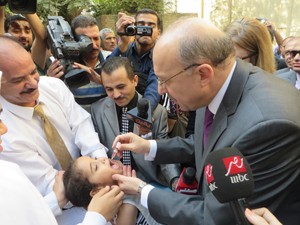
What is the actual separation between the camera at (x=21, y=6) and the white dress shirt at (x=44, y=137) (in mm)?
576

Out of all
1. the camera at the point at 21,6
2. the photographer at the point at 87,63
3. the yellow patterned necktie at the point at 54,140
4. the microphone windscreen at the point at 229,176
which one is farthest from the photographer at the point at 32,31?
the microphone windscreen at the point at 229,176

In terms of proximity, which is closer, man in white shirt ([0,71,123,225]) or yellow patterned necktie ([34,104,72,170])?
man in white shirt ([0,71,123,225])

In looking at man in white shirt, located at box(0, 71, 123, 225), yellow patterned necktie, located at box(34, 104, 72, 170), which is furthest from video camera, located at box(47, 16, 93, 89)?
man in white shirt, located at box(0, 71, 123, 225)

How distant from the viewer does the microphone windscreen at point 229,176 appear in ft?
3.07

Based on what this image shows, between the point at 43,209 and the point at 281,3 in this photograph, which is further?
the point at 281,3

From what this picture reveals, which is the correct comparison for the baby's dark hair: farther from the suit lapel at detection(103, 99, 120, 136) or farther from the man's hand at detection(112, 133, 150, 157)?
the suit lapel at detection(103, 99, 120, 136)

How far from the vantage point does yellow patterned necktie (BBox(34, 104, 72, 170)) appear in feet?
6.31

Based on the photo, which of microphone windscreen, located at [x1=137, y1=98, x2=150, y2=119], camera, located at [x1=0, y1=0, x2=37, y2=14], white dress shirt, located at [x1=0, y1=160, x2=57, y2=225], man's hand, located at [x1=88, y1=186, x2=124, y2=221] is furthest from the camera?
camera, located at [x1=0, y1=0, x2=37, y2=14]

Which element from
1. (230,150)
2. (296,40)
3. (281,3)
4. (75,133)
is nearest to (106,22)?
(281,3)

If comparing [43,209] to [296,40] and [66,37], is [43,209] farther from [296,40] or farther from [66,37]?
[296,40]

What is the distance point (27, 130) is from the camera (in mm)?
1862

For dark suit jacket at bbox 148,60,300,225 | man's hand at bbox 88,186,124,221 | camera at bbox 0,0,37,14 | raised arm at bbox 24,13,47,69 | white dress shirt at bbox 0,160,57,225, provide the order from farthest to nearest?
1. raised arm at bbox 24,13,47,69
2. camera at bbox 0,0,37,14
3. man's hand at bbox 88,186,124,221
4. dark suit jacket at bbox 148,60,300,225
5. white dress shirt at bbox 0,160,57,225

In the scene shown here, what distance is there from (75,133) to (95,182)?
42 cm

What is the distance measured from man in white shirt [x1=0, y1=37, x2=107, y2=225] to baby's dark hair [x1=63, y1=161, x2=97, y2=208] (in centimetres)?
4
